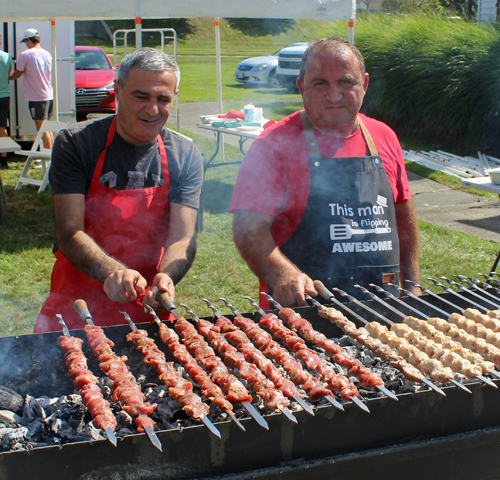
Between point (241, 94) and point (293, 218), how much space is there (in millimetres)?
17084

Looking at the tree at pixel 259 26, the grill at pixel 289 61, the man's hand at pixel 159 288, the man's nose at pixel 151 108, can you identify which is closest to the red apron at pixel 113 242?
the man's nose at pixel 151 108

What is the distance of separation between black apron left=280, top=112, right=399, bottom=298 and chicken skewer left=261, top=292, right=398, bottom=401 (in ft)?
1.34

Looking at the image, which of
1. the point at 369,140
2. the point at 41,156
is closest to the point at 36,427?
the point at 369,140

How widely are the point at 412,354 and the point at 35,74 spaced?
9274 mm

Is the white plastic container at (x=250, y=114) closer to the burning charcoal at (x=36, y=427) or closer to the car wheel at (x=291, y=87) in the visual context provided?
the burning charcoal at (x=36, y=427)

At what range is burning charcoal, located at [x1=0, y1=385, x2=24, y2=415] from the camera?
200cm

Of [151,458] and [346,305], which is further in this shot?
[346,305]

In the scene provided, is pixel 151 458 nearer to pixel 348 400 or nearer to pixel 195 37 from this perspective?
pixel 348 400

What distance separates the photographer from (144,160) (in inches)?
115

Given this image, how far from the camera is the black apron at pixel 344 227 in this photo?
9.58 feet

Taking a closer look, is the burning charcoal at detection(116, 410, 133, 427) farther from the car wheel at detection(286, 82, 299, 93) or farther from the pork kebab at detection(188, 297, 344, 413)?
the car wheel at detection(286, 82, 299, 93)

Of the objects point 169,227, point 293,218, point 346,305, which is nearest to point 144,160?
point 169,227

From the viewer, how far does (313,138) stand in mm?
2975

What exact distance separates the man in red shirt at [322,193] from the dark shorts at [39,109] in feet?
27.2
